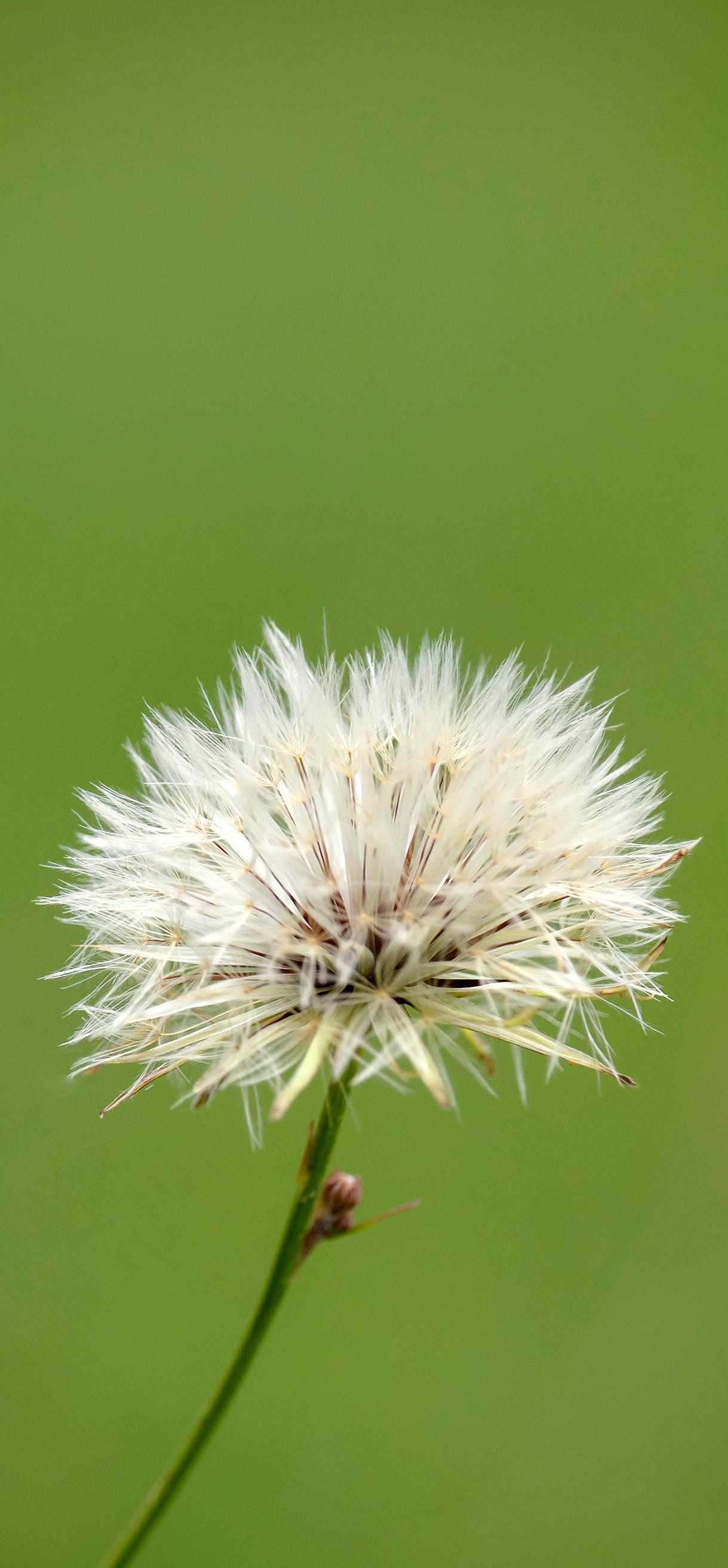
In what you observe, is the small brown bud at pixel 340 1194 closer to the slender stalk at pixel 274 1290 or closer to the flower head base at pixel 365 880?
the slender stalk at pixel 274 1290

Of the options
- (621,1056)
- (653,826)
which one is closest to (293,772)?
Answer: (653,826)

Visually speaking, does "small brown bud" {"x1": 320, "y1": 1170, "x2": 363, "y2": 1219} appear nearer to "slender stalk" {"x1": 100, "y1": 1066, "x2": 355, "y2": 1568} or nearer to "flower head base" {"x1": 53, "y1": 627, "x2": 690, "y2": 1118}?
"slender stalk" {"x1": 100, "y1": 1066, "x2": 355, "y2": 1568}

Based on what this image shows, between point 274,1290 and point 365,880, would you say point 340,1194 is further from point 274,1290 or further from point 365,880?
point 365,880

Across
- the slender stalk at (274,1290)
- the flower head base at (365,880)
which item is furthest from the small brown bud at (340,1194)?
the flower head base at (365,880)

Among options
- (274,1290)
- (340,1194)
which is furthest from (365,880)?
(274,1290)

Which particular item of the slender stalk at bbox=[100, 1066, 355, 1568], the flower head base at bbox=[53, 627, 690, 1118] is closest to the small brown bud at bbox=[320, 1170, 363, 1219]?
the slender stalk at bbox=[100, 1066, 355, 1568]

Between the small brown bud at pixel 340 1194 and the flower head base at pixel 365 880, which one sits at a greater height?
the flower head base at pixel 365 880
